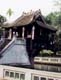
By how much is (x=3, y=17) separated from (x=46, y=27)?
0.85 m

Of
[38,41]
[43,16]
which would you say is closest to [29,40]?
[38,41]

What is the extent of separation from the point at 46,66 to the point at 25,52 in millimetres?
453

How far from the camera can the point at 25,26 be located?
4.55 m

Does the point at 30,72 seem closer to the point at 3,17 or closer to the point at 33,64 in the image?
the point at 33,64

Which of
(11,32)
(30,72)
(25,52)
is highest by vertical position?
(11,32)

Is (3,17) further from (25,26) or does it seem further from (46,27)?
(46,27)

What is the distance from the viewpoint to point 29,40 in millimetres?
4461

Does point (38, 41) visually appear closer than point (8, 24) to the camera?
Yes

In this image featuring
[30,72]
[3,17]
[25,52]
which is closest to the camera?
[30,72]

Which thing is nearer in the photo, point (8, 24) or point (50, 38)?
point (50, 38)

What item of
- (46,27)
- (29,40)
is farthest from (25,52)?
(46,27)

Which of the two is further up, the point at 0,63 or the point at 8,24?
the point at 8,24

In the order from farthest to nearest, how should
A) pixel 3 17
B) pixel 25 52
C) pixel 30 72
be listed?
1. pixel 3 17
2. pixel 25 52
3. pixel 30 72

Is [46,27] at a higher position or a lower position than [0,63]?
higher
